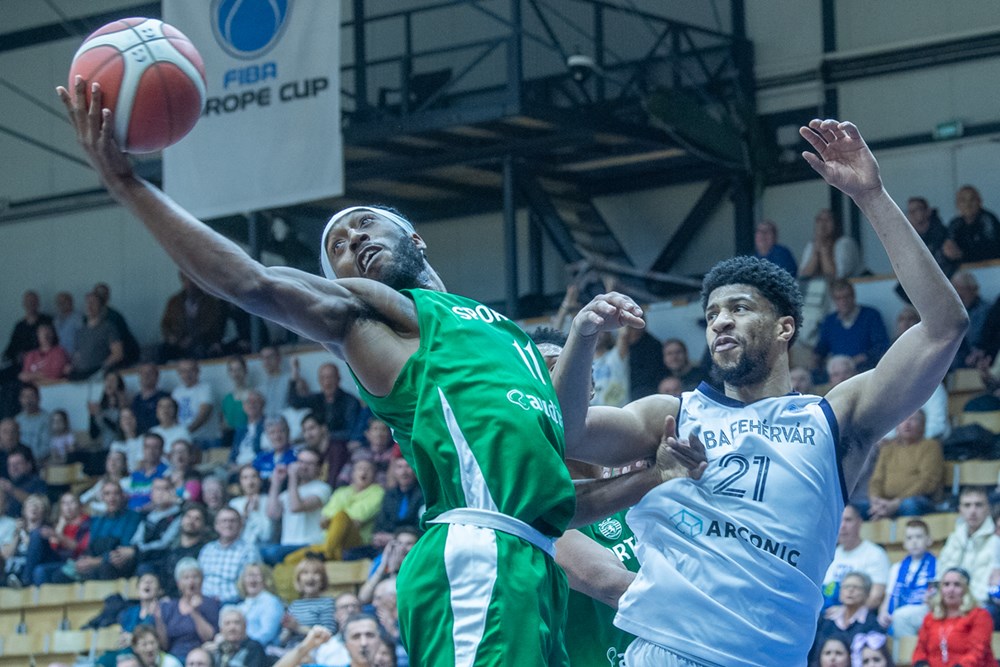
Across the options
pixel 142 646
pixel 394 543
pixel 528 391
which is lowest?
pixel 142 646

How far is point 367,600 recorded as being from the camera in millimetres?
11516

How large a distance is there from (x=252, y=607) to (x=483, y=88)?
7905 mm

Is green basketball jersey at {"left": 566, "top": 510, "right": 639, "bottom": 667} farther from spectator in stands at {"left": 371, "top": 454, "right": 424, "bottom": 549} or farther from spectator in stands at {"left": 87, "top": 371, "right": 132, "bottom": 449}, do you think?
spectator in stands at {"left": 87, "top": 371, "right": 132, "bottom": 449}

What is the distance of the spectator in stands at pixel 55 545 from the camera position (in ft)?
48.4

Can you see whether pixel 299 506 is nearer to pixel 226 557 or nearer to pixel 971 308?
pixel 226 557

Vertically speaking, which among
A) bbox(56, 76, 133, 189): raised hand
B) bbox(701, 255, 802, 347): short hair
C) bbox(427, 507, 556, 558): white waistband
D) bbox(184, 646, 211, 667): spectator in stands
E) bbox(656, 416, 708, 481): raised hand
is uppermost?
bbox(56, 76, 133, 189): raised hand

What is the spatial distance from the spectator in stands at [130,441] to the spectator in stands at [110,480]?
0.12 m

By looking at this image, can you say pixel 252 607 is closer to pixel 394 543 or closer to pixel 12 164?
pixel 394 543

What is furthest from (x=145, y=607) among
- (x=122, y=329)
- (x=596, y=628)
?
(x=596, y=628)

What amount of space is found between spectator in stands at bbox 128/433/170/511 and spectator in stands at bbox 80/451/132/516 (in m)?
→ 0.12

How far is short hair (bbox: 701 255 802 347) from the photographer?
4734 millimetres

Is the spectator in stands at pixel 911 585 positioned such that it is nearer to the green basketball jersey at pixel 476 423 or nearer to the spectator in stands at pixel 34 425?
the green basketball jersey at pixel 476 423

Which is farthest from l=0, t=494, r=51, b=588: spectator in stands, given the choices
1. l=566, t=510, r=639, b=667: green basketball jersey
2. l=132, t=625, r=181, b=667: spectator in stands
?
l=566, t=510, r=639, b=667: green basketball jersey

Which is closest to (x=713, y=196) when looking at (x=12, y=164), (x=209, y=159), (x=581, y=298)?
(x=581, y=298)
